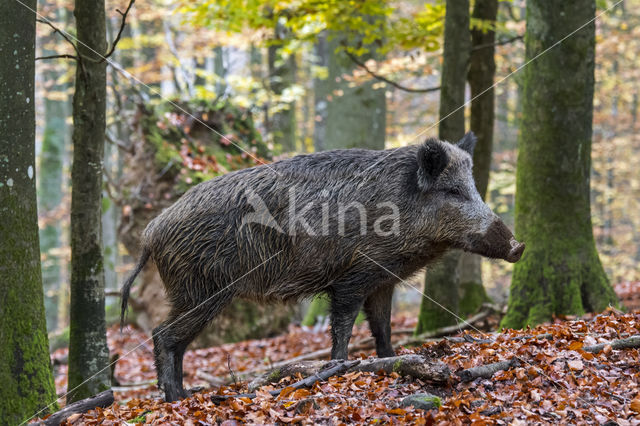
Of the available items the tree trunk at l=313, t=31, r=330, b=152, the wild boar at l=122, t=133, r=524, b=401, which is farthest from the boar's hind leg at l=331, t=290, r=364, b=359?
the tree trunk at l=313, t=31, r=330, b=152

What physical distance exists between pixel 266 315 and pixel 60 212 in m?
13.2

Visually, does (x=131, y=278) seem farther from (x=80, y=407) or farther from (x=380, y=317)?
(x=380, y=317)

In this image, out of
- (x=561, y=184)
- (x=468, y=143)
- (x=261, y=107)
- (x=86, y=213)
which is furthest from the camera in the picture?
(x=261, y=107)

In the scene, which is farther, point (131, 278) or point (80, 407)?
point (131, 278)

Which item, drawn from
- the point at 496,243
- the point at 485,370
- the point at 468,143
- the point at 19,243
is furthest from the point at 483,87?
the point at 19,243

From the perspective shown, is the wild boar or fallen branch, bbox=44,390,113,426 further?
the wild boar

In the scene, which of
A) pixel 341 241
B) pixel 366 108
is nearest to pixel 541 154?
pixel 341 241

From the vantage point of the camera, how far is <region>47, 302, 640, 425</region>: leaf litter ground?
3.95 meters

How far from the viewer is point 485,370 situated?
459 cm

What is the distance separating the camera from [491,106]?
957cm

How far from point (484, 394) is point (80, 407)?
11.0 ft

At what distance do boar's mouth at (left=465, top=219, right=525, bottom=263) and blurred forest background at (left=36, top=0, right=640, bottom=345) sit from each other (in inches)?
73.0

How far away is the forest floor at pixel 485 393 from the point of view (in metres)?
3.96

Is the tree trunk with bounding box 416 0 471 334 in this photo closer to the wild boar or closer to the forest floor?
the wild boar
